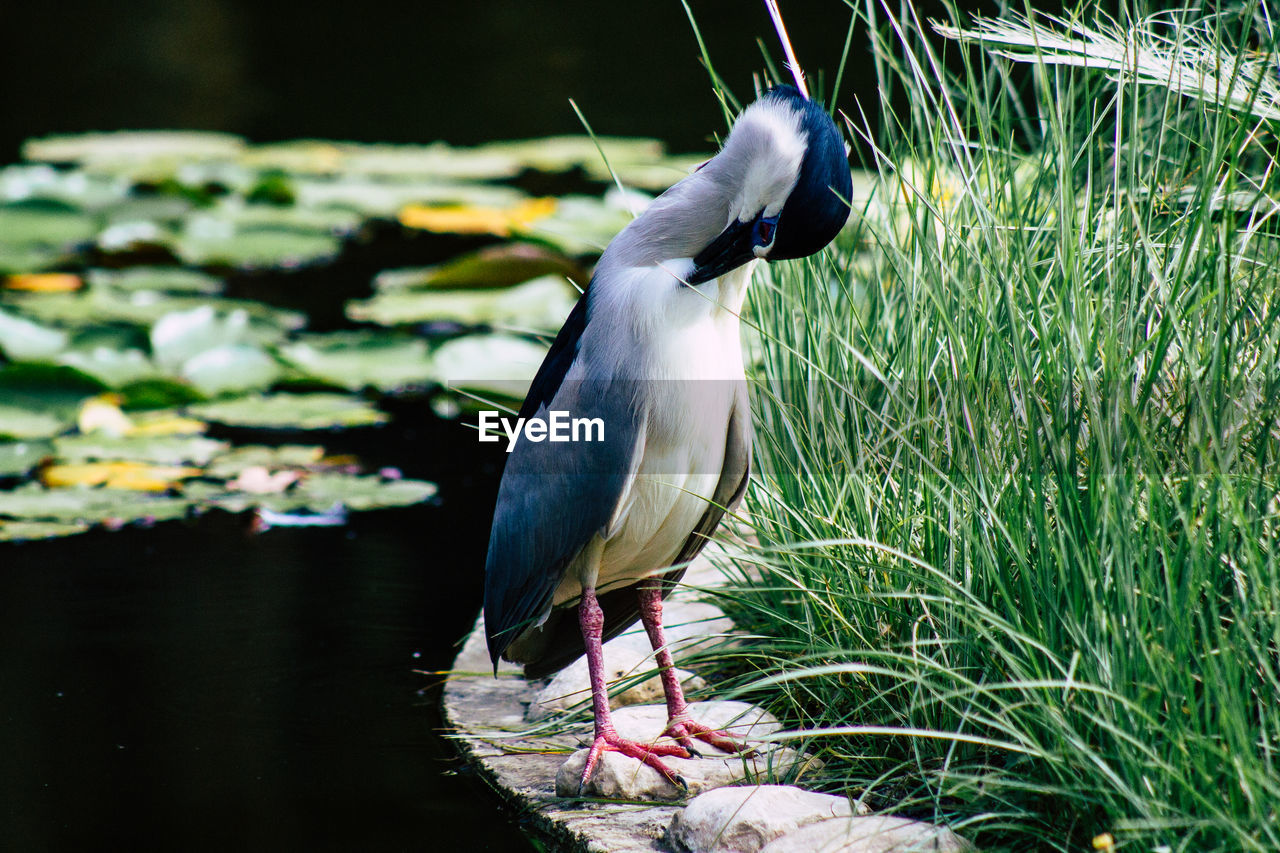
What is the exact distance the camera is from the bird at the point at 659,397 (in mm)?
1738

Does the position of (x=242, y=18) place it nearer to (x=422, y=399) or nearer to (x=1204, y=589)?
(x=422, y=399)

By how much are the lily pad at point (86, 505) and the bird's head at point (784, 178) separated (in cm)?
183

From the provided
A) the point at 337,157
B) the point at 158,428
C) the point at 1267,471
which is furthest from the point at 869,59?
the point at 1267,471

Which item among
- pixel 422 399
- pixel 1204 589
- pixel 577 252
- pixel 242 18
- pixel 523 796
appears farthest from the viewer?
pixel 242 18

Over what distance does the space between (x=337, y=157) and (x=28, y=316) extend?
2440 millimetres

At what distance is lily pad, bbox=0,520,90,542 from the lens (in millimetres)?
2908

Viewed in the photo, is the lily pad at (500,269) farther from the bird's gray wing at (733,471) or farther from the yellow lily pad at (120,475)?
the bird's gray wing at (733,471)

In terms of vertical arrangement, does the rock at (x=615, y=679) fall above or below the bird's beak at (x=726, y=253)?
below

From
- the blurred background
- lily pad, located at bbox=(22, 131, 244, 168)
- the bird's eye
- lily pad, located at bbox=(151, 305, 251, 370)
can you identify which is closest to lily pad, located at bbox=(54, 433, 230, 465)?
lily pad, located at bbox=(151, 305, 251, 370)

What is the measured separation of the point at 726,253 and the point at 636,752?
72 cm

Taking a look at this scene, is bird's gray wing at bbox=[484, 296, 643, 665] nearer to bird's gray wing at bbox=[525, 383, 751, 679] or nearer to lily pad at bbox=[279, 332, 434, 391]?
bird's gray wing at bbox=[525, 383, 751, 679]

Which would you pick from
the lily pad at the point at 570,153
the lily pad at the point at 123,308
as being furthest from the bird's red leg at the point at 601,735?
the lily pad at the point at 570,153

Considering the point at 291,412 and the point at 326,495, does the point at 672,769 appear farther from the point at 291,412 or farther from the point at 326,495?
the point at 291,412

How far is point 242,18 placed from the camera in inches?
385
